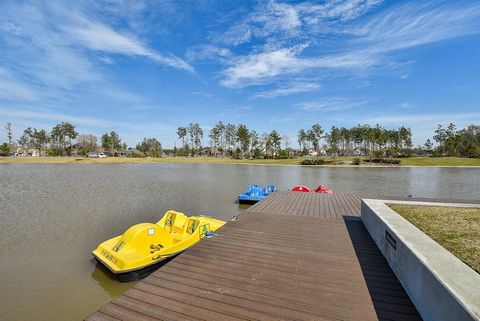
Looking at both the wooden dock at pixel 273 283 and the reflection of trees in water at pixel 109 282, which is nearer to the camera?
the wooden dock at pixel 273 283

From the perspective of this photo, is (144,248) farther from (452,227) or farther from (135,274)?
(452,227)

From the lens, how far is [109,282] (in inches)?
326

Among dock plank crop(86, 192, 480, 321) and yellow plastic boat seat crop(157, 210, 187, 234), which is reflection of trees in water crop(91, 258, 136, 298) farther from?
dock plank crop(86, 192, 480, 321)

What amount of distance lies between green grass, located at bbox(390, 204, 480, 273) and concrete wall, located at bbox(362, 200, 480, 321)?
0.45 m

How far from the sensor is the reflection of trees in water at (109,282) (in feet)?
25.7

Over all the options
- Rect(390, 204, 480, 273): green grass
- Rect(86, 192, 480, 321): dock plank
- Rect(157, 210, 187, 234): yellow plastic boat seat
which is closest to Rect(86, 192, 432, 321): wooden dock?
Rect(86, 192, 480, 321): dock plank

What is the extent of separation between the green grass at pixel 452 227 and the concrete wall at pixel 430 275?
1.48 feet

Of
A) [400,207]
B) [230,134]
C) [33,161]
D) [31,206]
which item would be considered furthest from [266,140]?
[400,207]

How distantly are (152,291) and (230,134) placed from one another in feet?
Result: 331

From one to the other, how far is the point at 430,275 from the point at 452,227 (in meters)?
3.47

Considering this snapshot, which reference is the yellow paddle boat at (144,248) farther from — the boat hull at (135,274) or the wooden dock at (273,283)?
the wooden dock at (273,283)

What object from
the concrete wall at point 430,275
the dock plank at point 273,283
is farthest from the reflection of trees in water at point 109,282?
the concrete wall at point 430,275

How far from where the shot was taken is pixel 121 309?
4.16 metres

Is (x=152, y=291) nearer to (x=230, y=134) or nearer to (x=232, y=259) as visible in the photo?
(x=232, y=259)
